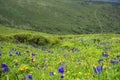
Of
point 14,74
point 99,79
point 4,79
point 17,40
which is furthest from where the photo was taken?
point 17,40

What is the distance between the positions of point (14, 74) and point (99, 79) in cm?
240

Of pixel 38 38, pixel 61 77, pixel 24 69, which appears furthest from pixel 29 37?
pixel 61 77

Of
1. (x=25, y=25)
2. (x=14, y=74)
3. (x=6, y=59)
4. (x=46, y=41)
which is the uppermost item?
(x=14, y=74)

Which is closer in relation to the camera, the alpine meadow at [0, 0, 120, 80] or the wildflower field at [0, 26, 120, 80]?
the wildflower field at [0, 26, 120, 80]

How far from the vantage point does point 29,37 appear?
2823 centimetres

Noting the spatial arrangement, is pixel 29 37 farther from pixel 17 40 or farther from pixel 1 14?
pixel 1 14

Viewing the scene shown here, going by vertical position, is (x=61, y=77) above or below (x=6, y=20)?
above

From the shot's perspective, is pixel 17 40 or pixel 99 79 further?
pixel 17 40

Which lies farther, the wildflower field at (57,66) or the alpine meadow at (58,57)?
the alpine meadow at (58,57)

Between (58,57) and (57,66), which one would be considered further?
(58,57)

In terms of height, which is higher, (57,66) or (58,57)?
(57,66)

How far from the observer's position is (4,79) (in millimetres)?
5832

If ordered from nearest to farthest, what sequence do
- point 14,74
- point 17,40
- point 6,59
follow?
point 14,74, point 6,59, point 17,40

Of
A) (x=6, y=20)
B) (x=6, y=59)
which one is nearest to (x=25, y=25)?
(x=6, y=20)
